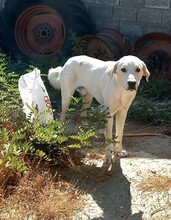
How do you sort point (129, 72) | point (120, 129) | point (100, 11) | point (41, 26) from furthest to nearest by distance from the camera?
point (41, 26) → point (100, 11) → point (120, 129) → point (129, 72)

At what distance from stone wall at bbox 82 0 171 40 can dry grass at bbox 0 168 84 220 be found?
4124 millimetres

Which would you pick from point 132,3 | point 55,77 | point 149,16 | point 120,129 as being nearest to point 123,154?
point 120,129

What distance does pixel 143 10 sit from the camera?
6.99 m

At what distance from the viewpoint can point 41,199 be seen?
319cm

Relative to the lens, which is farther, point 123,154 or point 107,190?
point 123,154

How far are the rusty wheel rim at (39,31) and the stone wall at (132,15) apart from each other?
62 centimetres

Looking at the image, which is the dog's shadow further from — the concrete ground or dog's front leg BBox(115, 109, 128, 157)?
dog's front leg BBox(115, 109, 128, 157)

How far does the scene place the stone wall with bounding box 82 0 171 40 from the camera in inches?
271

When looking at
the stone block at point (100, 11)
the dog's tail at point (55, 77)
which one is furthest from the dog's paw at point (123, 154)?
the stone block at point (100, 11)

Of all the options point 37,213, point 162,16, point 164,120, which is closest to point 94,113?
point 37,213

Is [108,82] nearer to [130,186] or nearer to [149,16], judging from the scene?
[130,186]

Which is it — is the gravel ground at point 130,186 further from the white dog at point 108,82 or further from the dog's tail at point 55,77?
the dog's tail at point 55,77

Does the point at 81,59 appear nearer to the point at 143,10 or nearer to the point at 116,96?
the point at 116,96

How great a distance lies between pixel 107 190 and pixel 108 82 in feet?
2.95
